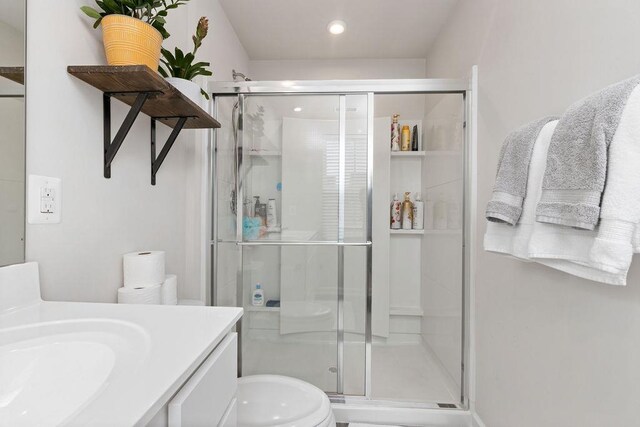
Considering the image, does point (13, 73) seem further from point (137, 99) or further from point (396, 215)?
point (396, 215)

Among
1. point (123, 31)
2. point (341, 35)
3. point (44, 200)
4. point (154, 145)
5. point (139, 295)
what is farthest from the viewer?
point (341, 35)

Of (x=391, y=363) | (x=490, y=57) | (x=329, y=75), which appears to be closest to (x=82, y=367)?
(x=490, y=57)

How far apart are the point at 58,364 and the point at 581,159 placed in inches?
44.5

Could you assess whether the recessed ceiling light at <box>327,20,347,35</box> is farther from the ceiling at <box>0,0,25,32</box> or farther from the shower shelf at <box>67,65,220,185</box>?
the ceiling at <box>0,0,25,32</box>

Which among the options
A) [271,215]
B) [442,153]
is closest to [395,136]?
[442,153]

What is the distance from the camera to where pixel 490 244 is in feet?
3.41

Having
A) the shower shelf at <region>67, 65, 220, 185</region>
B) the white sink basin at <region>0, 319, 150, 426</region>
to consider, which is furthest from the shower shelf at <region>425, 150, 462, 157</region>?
the white sink basin at <region>0, 319, 150, 426</region>

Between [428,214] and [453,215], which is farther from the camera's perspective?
[428,214]

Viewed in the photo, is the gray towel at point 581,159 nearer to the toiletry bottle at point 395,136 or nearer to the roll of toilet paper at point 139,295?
the roll of toilet paper at point 139,295

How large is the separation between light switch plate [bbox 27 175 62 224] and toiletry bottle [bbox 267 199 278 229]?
3.20ft

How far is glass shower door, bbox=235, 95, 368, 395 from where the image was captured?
5.40 ft

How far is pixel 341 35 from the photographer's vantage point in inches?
86.7

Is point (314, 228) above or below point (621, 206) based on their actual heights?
below

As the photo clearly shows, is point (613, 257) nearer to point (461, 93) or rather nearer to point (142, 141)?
point (461, 93)
